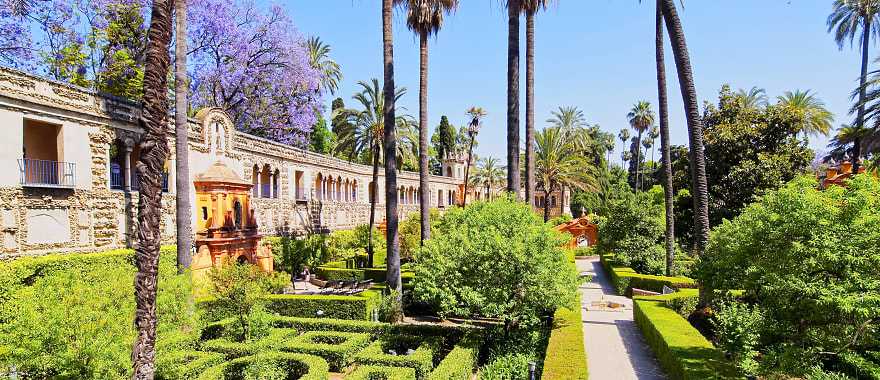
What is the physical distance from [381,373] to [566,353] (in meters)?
5.05

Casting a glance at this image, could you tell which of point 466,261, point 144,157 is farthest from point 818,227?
point 144,157

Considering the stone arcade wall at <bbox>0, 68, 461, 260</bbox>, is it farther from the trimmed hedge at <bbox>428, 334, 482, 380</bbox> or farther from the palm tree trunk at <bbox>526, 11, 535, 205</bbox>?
the palm tree trunk at <bbox>526, 11, 535, 205</bbox>

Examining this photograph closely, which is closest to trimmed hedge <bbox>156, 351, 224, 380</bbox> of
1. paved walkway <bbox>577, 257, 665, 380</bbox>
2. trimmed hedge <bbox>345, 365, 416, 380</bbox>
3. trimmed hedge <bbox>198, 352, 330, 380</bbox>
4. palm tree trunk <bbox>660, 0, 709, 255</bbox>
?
trimmed hedge <bbox>198, 352, 330, 380</bbox>

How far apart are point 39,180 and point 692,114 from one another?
22887mm

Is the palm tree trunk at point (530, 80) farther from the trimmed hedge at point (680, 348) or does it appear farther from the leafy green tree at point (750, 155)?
the leafy green tree at point (750, 155)

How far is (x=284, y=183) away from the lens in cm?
3194

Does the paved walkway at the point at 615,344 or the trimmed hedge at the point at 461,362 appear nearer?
the trimmed hedge at the point at 461,362

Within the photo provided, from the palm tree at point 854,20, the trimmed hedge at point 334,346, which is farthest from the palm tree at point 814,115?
the trimmed hedge at point 334,346

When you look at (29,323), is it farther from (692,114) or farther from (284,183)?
(284,183)

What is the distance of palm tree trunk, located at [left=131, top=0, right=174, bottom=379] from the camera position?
25.0 feet

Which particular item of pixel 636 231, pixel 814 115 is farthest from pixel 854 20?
pixel 636 231

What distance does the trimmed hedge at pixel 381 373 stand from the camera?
12.4 meters

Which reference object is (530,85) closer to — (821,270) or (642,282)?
(642,282)

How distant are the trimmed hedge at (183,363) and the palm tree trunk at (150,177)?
9.89 ft
